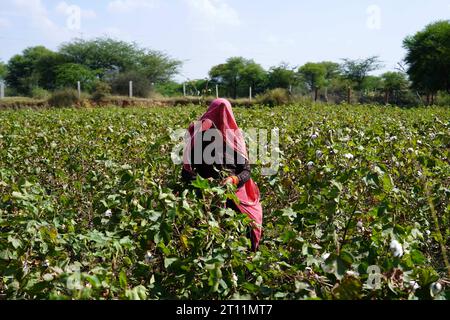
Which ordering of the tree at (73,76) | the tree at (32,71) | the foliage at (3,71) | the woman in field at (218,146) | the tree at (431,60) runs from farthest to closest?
the foliage at (3,71) < the tree at (32,71) < the tree at (73,76) < the tree at (431,60) < the woman in field at (218,146)

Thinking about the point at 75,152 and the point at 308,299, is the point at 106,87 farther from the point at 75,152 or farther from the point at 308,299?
the point at 308,299

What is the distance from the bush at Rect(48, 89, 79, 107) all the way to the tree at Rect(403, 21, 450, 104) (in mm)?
14741

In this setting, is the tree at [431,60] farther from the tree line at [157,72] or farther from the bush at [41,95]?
the bush at [41,95]

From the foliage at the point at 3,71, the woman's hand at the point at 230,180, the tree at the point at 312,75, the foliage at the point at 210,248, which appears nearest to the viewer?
the foliage at the point at 210,248

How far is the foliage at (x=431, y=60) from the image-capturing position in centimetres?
2548

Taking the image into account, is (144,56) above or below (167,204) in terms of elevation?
above

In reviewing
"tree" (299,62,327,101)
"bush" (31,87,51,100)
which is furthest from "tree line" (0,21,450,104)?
"bush" (31,87,51,100)

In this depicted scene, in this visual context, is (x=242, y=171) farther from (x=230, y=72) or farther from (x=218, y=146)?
(x=230, y=72)

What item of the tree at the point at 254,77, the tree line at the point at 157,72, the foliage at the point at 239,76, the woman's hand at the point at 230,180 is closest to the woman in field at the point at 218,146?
the woman's hand at the point at 230,180

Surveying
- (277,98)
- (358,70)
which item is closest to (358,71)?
(358,70)

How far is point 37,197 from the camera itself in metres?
2.04

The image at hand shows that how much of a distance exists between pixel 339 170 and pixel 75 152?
2.40m

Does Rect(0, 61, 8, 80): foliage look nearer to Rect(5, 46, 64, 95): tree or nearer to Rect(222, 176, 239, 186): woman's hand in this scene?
Rect(5, 46, 64, 95): tree
